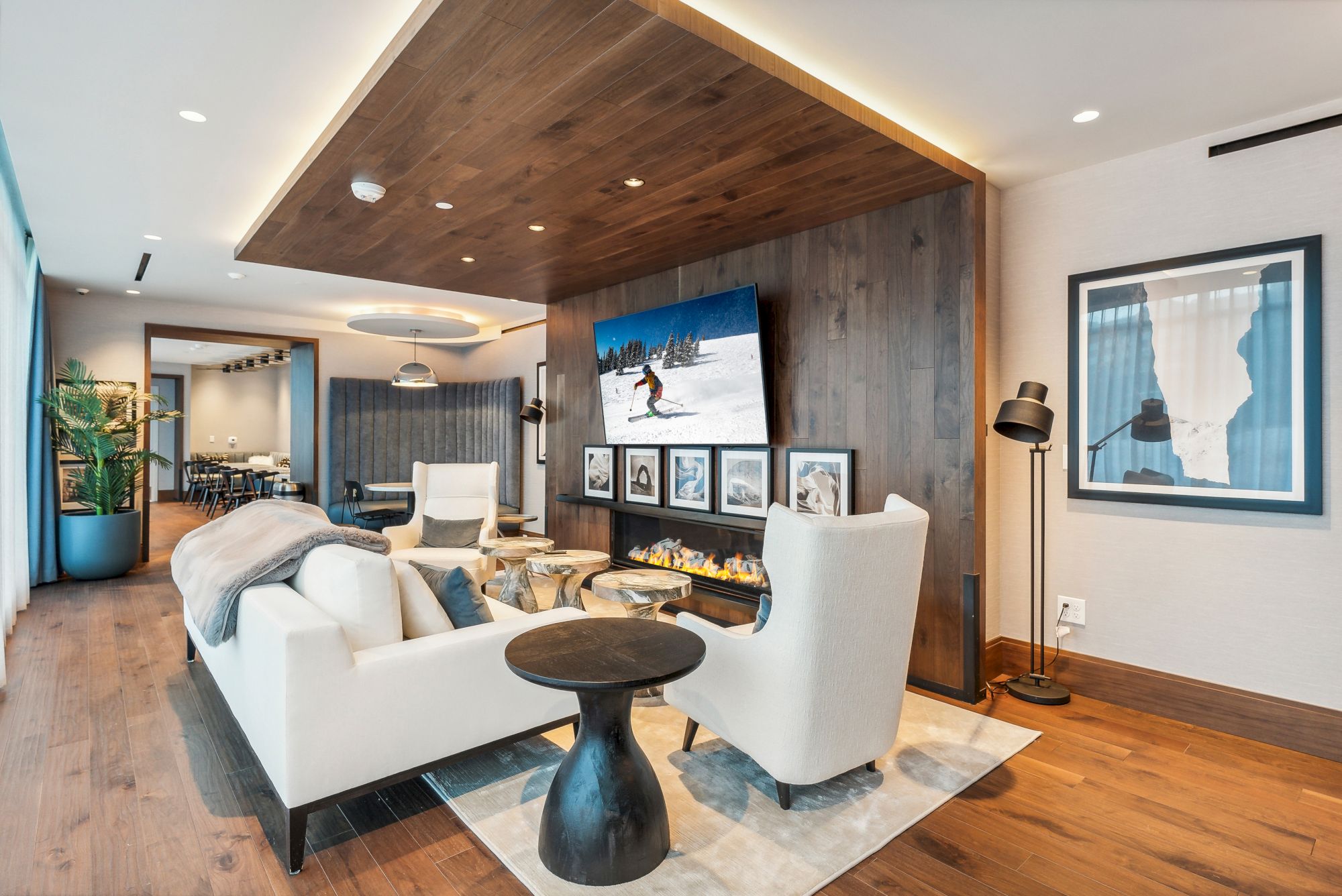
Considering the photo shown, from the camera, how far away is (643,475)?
4930 mm

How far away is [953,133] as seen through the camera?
2881mm

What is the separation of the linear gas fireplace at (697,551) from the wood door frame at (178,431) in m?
10.2

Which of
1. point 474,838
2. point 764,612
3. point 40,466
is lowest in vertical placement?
point 474,838

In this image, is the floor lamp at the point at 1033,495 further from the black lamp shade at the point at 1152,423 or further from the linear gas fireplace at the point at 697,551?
the linear gas fireplace at the point at 697,551

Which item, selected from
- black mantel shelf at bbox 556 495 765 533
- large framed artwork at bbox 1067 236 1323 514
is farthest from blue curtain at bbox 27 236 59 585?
large framed artwork at bbox 1067 236 1323 514

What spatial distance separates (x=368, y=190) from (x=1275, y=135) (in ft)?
12.4

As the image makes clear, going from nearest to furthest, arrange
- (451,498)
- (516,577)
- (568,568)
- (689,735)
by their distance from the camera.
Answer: (689,735) → (568,568) → (516,577) → (451,498)

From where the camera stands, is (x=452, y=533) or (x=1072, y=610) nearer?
(x=1072, y=610)

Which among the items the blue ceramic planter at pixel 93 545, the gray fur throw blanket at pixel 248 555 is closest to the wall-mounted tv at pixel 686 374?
the gray fur throw blanket at pixel 248 555

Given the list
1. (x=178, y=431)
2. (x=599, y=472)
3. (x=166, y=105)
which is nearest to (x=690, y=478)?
(x=599, y=472)

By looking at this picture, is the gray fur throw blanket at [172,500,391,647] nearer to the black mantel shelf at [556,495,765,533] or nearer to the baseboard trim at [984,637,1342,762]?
the black mantel shelf at [556,495,765,533]

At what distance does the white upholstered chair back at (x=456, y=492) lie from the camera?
5.43 meters

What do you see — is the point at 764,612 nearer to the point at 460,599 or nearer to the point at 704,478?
the point at 460,599

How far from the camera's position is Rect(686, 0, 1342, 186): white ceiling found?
2080mm
